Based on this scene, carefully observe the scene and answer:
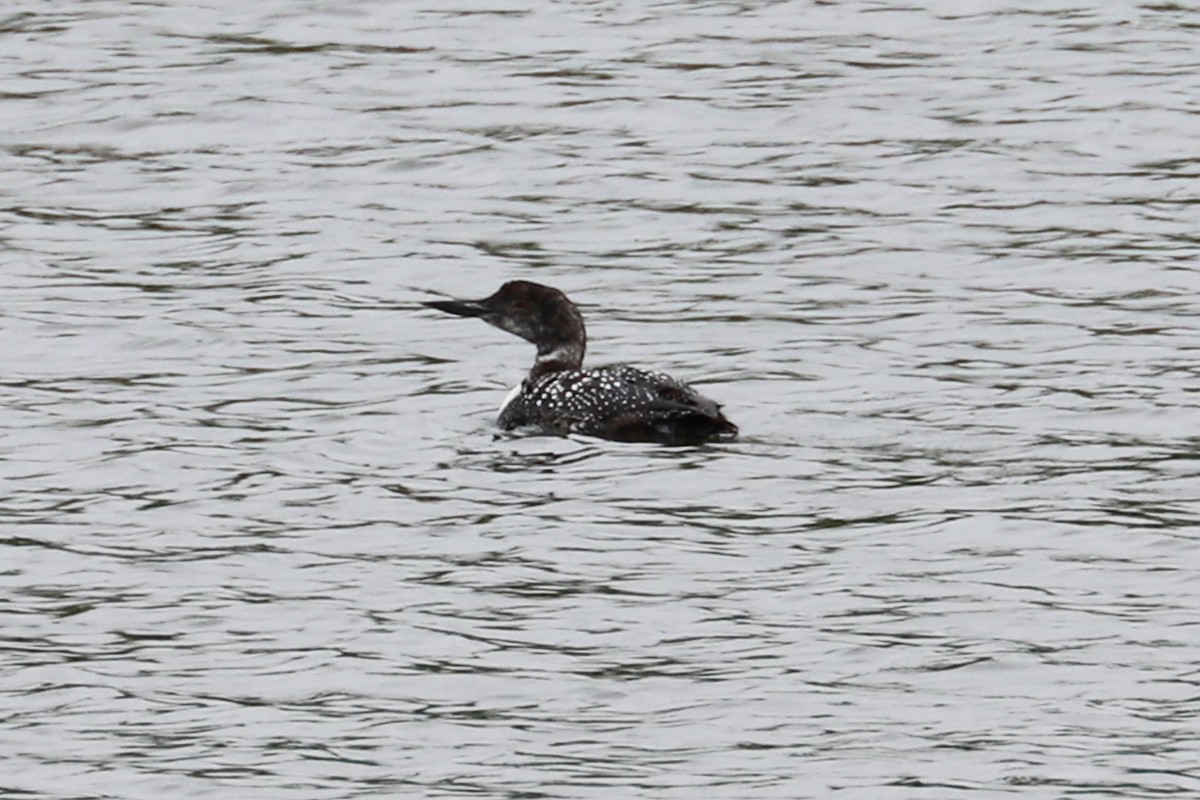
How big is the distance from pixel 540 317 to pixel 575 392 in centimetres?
98

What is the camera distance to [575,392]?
13047mm

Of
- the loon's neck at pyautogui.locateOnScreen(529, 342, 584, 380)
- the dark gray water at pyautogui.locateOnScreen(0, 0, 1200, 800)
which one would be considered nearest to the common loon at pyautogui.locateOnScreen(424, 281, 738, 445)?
the loon's neck at pyautogui.locateOnScreen(529, 342, 584, 380)

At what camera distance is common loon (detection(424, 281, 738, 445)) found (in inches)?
498

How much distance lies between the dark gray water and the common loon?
0.16 meters

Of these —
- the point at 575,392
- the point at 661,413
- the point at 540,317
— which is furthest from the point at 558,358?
the point at 661,413

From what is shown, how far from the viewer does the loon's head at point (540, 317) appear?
13.9 m

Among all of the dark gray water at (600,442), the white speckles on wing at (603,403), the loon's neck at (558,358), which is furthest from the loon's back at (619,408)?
the loon's neck at (558,358)

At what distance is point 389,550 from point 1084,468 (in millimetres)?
2677

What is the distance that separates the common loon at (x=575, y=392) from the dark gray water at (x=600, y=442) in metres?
0.16

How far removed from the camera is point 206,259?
16.4 m

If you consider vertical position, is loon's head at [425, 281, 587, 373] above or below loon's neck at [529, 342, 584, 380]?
above

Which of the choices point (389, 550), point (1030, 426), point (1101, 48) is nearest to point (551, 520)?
point (389, 550)

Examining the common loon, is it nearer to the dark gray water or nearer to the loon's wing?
the loon's wing

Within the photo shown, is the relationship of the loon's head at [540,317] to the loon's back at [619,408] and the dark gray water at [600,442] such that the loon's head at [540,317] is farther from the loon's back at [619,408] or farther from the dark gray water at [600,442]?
the loon's back at [619,408]
